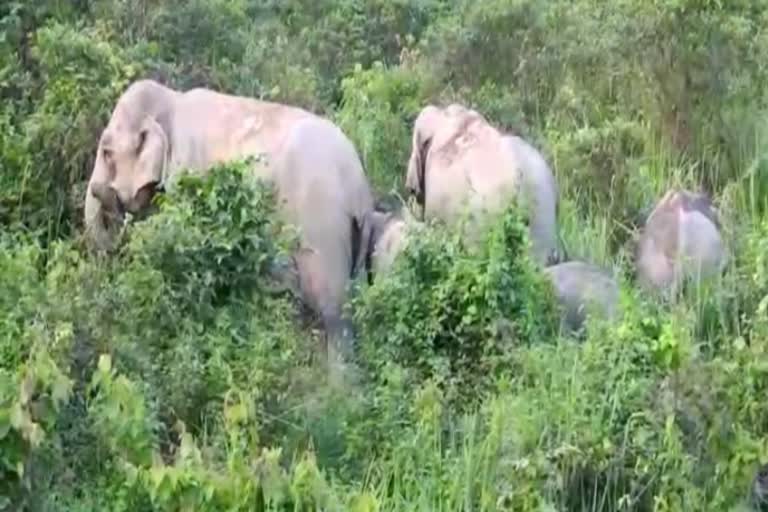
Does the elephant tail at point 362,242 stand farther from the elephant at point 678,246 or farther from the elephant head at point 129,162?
the elephant at point 678,246

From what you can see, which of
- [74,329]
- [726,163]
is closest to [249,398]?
[74,329]

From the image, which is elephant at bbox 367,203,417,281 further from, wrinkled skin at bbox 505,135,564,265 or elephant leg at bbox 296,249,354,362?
wrinkled skin at bbox 505,135,564,265

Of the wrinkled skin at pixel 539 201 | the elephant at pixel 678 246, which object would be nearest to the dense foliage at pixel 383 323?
the elephant at pixel 678 246

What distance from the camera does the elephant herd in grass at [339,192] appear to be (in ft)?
23.4

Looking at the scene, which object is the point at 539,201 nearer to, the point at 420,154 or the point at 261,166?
the point at 420,154

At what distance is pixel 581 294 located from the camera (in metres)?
6.96

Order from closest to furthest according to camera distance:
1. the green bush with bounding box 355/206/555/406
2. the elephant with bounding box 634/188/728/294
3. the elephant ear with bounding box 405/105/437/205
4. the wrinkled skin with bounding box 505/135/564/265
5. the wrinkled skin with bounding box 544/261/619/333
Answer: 1. the green bush with bounding box 355/206/555/406
2. the wrinkled skin with bounding box 544/261/619/333
3. the elephant with bounding box 634/188/728/294
4. the wrinkled skin with bounding box 505/135/564/265
5. the elephant ear with bounding box 405/105/437/205

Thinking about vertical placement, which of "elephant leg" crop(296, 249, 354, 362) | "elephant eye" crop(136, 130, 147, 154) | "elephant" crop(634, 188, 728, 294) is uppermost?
"elephant eye" crop(136, 130, 147, 154)

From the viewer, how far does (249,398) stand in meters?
5.99

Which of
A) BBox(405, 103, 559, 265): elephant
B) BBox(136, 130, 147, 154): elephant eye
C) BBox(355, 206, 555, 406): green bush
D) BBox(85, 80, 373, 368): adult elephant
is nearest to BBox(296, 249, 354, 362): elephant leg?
BBox(85, 80, 373, 368): adult elephant

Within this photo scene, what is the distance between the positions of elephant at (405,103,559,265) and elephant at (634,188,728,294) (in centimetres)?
37

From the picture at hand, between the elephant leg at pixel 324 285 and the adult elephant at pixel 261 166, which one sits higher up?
the adult elephant at pixel 261 166

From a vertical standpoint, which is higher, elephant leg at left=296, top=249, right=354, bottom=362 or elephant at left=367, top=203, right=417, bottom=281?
elephant at left=367, top=203, right=417, bottom=281

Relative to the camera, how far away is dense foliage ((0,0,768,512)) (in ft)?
18.7
